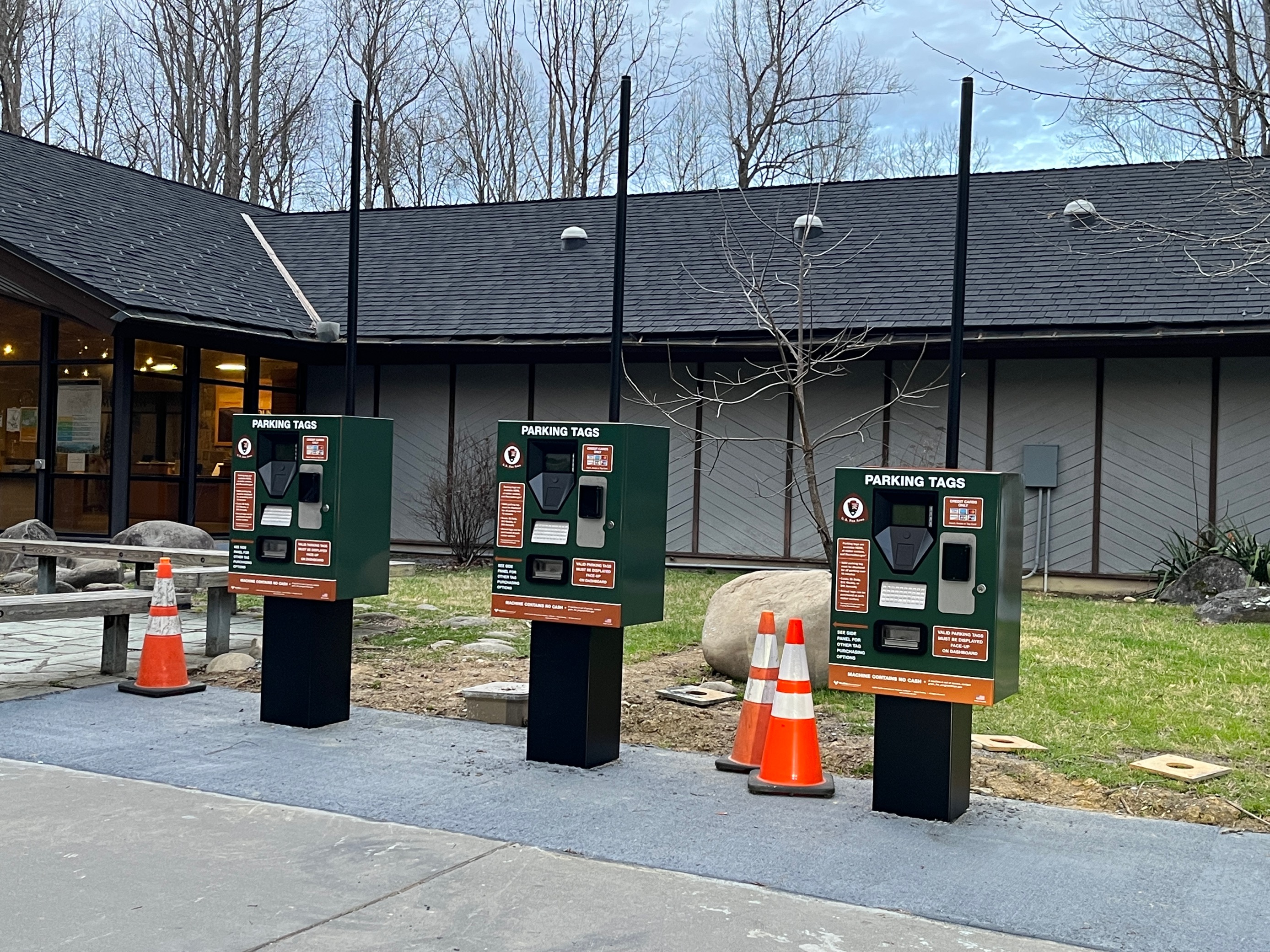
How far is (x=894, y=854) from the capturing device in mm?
5047

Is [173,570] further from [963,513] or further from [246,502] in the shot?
[963,513]

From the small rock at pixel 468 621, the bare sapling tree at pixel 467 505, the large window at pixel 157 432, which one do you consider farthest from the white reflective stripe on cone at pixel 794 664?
the large window at pixel 157 432

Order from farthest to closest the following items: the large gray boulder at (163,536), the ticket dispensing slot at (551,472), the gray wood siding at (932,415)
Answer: the gray wood siding at (932,415) < the large gray boulder at (163,536) < the ticket dispensing slot at (551,472)

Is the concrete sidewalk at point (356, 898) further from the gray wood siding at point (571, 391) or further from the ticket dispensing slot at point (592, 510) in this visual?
the gray wood siding at point (571, 391)

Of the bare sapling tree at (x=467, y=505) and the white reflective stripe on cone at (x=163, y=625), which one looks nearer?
the white reflective stripe on cone at (x=163, y=625)

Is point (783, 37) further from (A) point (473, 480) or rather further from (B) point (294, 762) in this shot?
(B) point (294, 762)

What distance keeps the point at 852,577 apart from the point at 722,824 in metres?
1.20

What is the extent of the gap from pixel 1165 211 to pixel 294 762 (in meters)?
14.4

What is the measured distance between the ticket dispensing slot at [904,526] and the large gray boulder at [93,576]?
9.99 m

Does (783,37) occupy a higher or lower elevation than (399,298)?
higher

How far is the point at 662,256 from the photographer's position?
1900 cm

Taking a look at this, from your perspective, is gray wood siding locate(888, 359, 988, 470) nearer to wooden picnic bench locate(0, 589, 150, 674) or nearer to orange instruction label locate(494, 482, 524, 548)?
wooden picnic bench locate(0, 589, 150, 674)

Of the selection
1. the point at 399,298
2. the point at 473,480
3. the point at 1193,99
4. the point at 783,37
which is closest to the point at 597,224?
the point at 399,298

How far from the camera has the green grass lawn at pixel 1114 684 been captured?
6695mm
